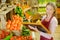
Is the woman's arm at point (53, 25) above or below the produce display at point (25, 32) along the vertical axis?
above

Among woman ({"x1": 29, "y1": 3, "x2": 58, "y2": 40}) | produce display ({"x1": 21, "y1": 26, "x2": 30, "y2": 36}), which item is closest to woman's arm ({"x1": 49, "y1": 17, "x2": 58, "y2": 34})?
woman ({"x1": 29, "y1": 3, "x2": 58, "y2": 40})

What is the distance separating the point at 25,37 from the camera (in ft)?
9.54

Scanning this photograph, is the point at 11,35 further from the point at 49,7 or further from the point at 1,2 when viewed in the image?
the point at 1,2

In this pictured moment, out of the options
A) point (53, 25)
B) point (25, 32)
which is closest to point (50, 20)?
point (53, 25)

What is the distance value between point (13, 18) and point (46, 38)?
2.88ft

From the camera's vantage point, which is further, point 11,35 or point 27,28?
point 27,28

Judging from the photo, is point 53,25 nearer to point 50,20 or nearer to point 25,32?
point 50,20

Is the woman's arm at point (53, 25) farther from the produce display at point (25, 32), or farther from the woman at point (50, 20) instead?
the produce display at point (25, 32)

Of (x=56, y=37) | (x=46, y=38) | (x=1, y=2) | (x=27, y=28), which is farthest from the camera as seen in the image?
(x=56, y=37)

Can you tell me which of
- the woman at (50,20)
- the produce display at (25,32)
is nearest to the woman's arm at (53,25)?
the woman at (50,20)

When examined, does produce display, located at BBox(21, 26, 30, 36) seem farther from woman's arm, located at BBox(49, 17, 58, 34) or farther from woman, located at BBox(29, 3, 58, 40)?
woman's arm, located at BBox(49, 17, 58, 34)

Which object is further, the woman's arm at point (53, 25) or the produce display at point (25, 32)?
the woman's arm at point (53, 25)

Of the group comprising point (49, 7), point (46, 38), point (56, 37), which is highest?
point (49, 7)

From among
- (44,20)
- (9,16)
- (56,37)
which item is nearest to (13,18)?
(9,16)
